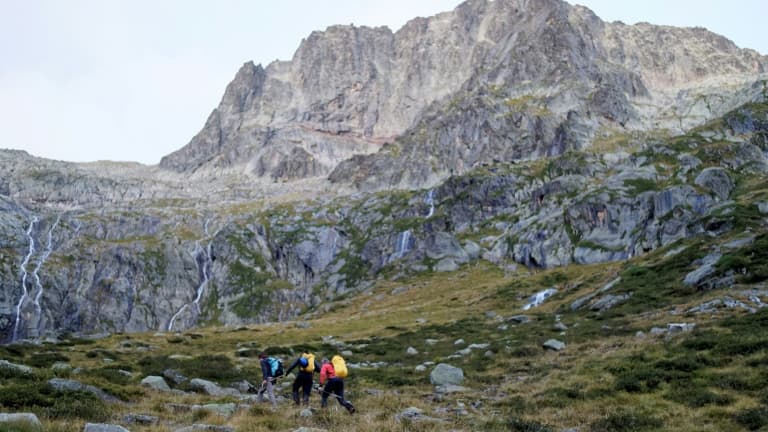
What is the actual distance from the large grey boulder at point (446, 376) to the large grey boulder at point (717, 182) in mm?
101721

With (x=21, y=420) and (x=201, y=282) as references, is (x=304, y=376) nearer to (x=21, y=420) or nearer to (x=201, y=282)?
(x=21, y=420)

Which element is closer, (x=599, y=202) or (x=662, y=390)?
(x=662, y=390)

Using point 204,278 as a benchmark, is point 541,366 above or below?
above

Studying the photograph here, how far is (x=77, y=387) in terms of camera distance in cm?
2159

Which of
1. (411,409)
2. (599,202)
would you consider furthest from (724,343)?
(599,202)

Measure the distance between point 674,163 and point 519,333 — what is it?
127313 millimetres

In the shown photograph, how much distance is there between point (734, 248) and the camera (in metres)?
45.8

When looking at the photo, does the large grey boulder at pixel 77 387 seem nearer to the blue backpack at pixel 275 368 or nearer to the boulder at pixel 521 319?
the blue backpack at pixel 275 368

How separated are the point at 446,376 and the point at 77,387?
1788 centimetres

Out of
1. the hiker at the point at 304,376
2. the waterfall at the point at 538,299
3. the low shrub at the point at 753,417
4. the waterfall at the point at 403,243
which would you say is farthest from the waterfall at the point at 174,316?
the low shrub at the point at 753,417

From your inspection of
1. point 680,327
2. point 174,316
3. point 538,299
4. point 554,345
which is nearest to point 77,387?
point 554,345

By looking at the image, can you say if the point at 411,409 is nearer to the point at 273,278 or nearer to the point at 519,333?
the point at 519,333

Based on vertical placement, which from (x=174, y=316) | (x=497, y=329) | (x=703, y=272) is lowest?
(x=174, y=316)

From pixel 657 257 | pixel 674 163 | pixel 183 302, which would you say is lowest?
pixel 183 302
